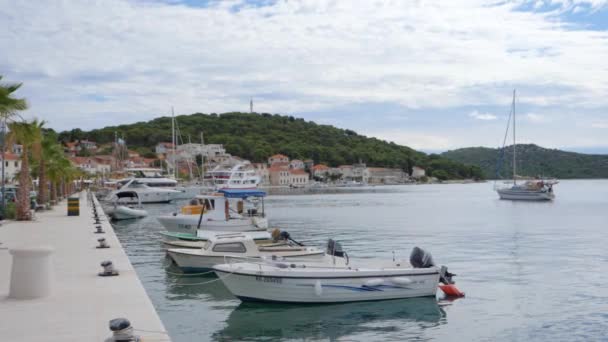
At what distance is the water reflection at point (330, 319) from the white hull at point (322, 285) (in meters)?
0.20

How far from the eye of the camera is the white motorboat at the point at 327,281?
15047 mm

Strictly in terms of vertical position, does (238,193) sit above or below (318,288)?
above

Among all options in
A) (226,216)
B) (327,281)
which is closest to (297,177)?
(226,216)

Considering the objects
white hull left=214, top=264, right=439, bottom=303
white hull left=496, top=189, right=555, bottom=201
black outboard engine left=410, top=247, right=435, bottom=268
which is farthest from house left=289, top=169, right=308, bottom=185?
white hull left=214, top=264, right=439, bottom=303

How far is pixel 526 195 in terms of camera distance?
274 ft

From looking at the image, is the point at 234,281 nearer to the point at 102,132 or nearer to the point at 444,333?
the point at 444,333

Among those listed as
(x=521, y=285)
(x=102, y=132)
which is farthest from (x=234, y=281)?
(x=102, y=132)

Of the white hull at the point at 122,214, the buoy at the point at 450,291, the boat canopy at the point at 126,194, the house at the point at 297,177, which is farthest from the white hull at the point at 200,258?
the house at the point at 297,177

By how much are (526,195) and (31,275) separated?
79.9 m

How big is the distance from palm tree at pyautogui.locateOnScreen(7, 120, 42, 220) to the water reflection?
1442cm

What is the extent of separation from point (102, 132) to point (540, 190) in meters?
135

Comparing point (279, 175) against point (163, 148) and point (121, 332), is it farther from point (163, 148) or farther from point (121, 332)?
point (121, 332)

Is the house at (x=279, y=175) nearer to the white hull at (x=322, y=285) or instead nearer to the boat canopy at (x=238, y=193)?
the boat canopy at (x=238, y=193)

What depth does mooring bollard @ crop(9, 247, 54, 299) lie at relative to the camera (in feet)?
35.2
